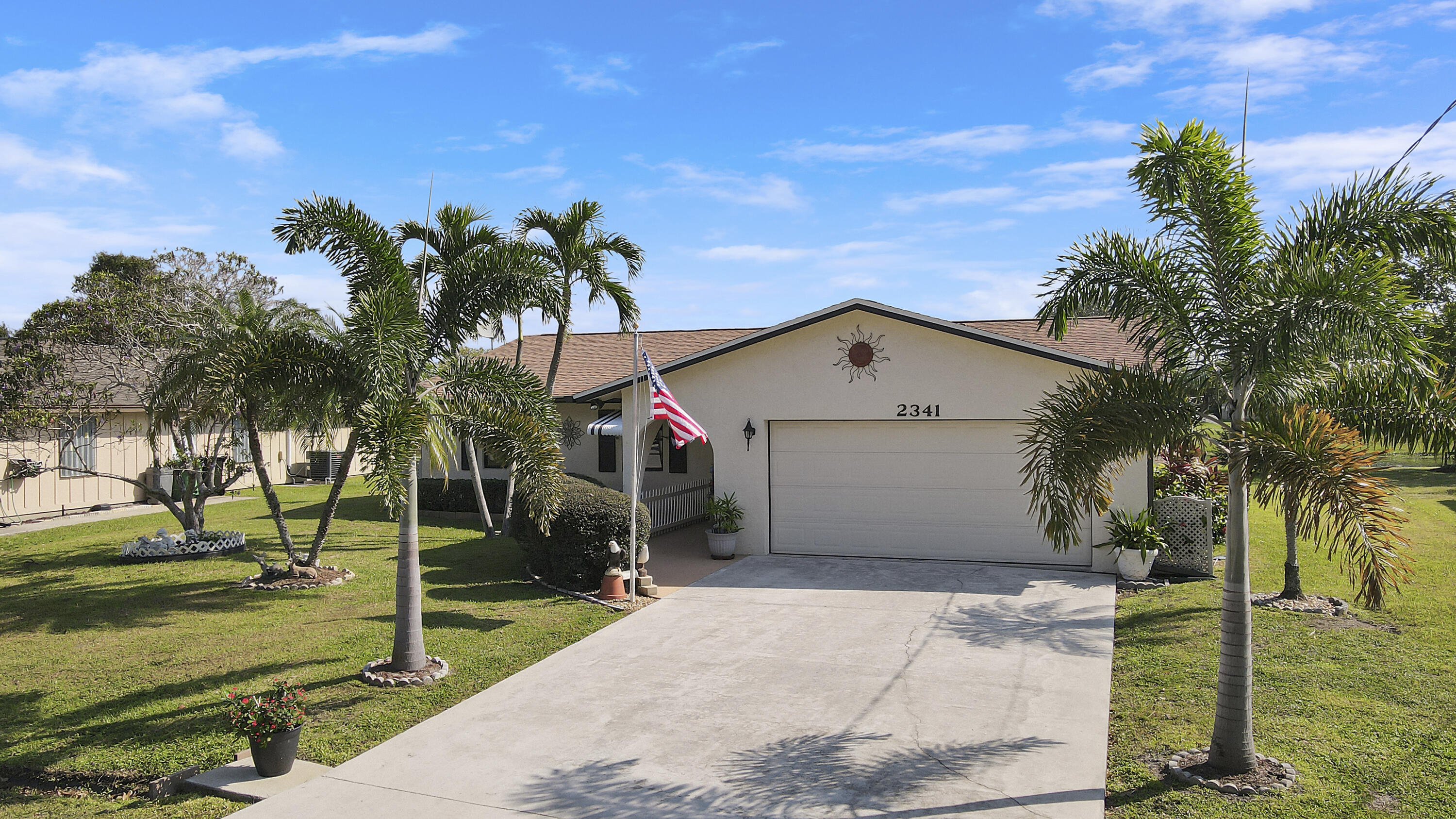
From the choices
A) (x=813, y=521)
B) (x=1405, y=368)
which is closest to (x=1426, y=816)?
(x=1405, y=368)

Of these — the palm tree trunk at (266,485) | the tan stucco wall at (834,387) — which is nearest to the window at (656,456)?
the tan stucco wall at (834,387)

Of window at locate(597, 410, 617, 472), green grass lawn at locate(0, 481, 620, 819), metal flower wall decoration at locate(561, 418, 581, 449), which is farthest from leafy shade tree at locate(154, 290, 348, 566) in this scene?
window at locate(597, 410, 617, 472)

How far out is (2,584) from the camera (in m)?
13.1

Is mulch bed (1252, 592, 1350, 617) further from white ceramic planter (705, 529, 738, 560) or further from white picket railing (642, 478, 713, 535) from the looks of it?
white picket railing (642, 478, 713, 535)

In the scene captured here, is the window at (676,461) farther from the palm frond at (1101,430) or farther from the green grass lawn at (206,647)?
the palm frond at (1101,430)

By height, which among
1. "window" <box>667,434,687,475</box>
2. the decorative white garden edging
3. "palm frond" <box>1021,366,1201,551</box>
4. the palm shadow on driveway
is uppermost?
"palm frond" <box>1021,366,1201,551</box>

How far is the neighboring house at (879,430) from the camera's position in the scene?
13.8m

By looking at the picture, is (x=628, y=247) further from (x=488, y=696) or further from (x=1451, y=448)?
(x=1451, y=448)

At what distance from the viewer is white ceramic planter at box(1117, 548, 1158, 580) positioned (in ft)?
40.9

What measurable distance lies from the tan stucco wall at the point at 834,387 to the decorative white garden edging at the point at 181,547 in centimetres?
842

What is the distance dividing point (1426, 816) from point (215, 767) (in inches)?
332

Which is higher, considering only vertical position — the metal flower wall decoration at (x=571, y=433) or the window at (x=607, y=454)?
Answer: the metal flower wall decoration at (x=571, y=433)

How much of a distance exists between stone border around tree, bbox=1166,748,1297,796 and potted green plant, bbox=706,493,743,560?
29.1 ft

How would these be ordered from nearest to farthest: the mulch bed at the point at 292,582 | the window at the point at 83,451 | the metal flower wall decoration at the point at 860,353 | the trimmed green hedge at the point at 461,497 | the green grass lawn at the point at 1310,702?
the green grass lawn at the point at 1310,702, the mulch bed at the point at 292,582, the metal flower wall decoration at the point at 860,353, the trimmed green hedge at the point at 461,497, the window at the point at 83,451
